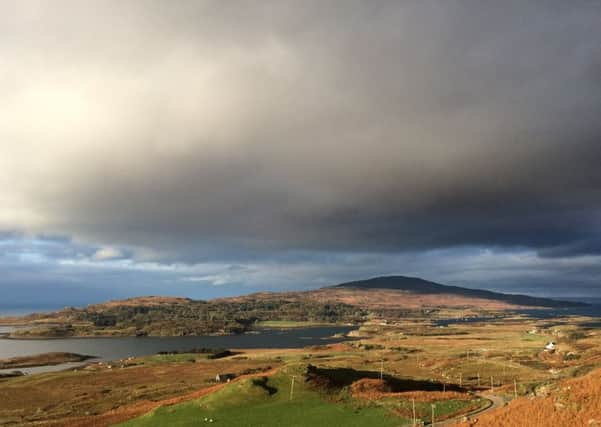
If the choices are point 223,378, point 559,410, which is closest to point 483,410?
point 559,410

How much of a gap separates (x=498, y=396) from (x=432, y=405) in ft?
48.0

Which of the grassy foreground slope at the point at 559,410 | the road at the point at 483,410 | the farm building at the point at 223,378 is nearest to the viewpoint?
the grassy foreground slope at the point at 559,410

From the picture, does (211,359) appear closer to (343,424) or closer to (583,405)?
(343,424)

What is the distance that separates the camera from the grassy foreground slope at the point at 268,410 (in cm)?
4572

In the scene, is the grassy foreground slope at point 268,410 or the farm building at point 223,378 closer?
the grassy foreground slope at point 268,410

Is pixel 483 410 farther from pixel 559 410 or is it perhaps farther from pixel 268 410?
pixel 268 410

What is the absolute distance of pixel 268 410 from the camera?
166 feet

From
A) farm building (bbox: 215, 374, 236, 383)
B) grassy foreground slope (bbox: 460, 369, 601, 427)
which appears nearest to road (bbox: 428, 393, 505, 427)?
grassy foreground slope (bbox: 460, 369, 601, 427)

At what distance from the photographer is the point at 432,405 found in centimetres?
4778

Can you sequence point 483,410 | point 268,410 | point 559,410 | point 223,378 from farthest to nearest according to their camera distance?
point 223,378 → point 268,410 → point 483,410 → point 559,410

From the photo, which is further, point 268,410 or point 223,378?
point 223,378

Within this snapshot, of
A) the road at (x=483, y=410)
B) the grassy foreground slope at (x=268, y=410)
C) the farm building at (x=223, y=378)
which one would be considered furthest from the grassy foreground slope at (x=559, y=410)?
the farm building at (x=223, y=378)

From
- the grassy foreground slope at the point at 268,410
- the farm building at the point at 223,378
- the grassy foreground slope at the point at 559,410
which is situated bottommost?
the farm building at the point at 223,378

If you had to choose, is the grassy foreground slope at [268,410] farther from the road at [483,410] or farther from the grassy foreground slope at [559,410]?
the grassy foreground slope at [559,410]
